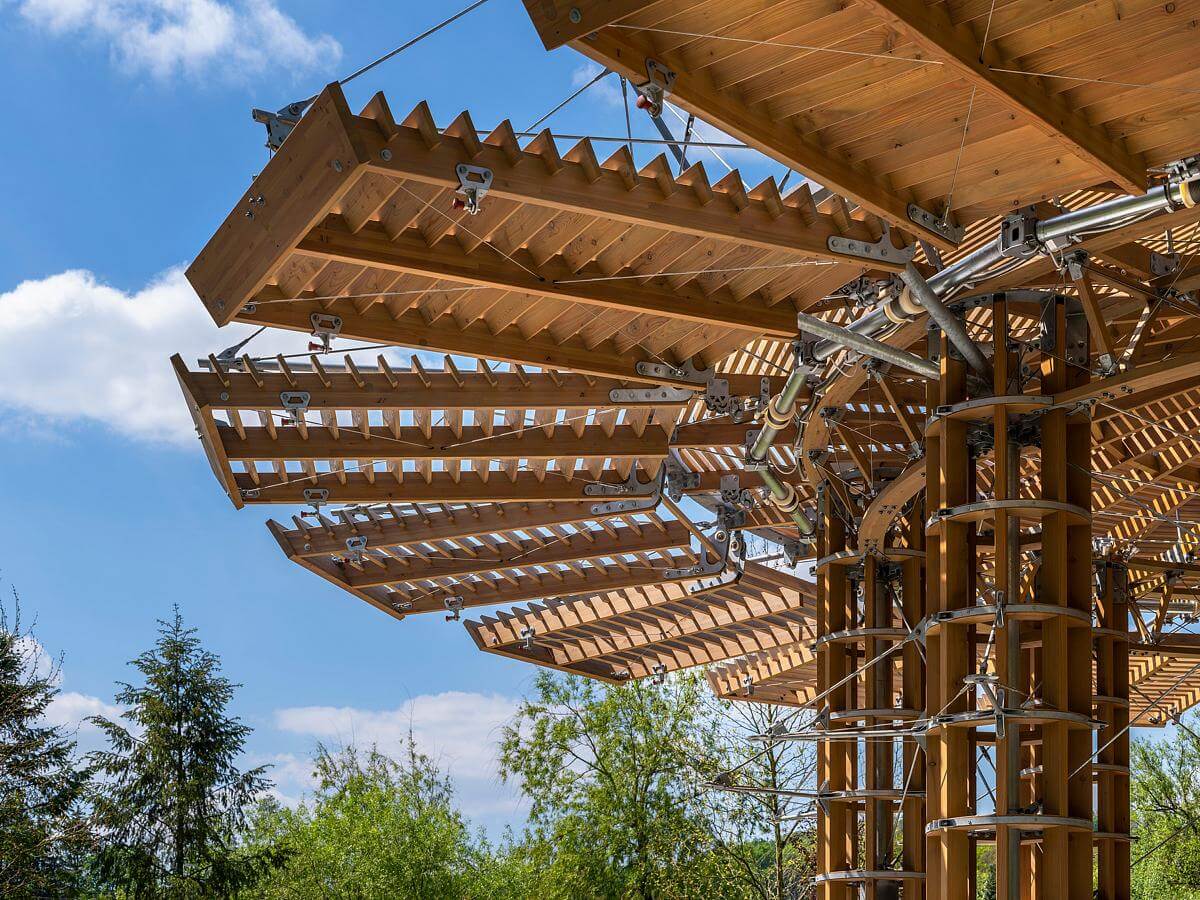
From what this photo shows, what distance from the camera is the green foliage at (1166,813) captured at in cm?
3072

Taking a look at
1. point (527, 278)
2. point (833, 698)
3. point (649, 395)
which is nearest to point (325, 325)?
point (527, 278)

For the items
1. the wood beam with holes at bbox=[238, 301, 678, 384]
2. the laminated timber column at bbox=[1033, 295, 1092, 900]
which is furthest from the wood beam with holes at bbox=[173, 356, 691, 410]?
the laminated timber column at bbox=[1033, 295, 1092, 900]

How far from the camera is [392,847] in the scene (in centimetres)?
2717

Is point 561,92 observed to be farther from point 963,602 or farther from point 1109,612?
point 1109,612

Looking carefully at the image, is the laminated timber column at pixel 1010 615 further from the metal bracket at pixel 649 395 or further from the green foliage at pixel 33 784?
the green foliage at pixel 33 784

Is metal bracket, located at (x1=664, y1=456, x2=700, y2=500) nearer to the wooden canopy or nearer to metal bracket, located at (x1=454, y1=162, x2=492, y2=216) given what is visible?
the wooden canopy

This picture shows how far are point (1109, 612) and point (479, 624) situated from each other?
31.1ft

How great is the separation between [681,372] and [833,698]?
3.38 meters

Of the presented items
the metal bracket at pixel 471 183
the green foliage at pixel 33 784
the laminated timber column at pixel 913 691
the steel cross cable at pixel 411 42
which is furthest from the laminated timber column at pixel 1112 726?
the green foliage at pixel 33 784

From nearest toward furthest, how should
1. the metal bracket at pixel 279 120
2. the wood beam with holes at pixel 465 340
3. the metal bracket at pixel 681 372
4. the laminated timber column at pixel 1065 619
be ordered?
the metal bracket at pixel 279 120
the laminated timber column at pixel 1065 619
the wood beam with holes at pixel 465 340
the metal bracket at pixel 681 372

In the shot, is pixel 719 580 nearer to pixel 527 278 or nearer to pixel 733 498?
pixel 733 498

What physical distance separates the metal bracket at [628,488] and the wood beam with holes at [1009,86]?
7.01 m

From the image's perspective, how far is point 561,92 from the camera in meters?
8.44

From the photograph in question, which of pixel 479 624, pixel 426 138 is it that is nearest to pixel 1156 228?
pixel 426 138
